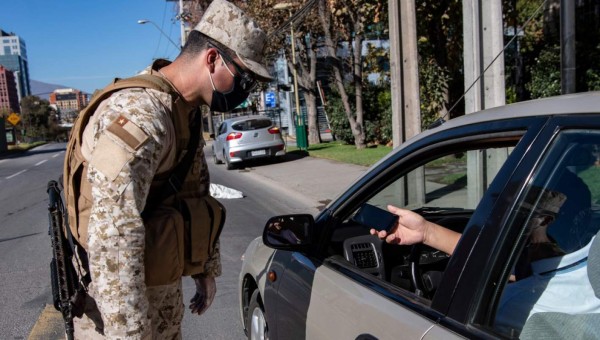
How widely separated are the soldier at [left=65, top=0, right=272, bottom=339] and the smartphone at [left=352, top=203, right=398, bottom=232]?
794 millimetres

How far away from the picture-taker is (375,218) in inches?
104

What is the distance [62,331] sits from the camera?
14.5 ft

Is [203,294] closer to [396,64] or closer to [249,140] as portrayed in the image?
[396,64]

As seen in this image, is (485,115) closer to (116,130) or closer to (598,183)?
(598,183)

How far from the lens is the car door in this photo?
1.67 meters

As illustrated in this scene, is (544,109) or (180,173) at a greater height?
(544,109)

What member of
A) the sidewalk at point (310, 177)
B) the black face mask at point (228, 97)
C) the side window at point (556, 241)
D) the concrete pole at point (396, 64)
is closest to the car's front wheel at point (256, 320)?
the black face mask at point (228, 97)

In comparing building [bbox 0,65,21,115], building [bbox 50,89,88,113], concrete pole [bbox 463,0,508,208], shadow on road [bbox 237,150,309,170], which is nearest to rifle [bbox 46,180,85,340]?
concrete pole [bbox 463,0,508,208]

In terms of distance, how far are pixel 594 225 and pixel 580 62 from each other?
442 inches

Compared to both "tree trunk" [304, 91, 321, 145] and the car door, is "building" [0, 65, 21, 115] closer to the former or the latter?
"tree trunk" [304, 91, 321, 145]

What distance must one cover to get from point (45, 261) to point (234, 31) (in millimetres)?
5940

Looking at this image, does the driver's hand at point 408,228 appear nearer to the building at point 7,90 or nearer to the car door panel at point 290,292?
the car door panel at point 290,292

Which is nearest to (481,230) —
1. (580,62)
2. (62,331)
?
(62,331)

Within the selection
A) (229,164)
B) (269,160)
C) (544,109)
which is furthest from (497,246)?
(269,160)
